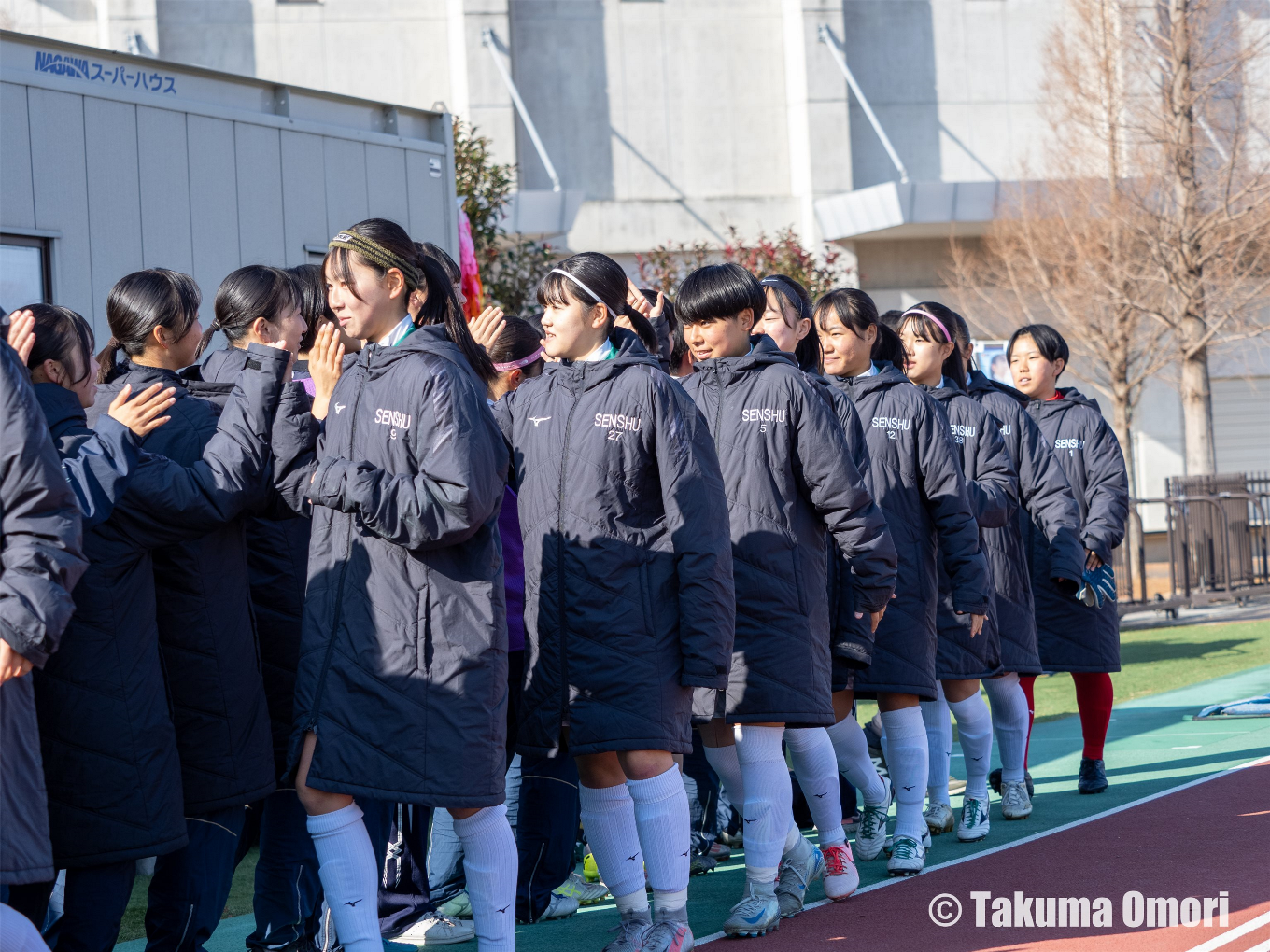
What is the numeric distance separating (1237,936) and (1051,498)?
2886mm

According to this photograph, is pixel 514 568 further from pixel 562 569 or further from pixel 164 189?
pixel 164 189

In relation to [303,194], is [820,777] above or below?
below

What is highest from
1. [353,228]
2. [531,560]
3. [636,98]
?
[636,98]

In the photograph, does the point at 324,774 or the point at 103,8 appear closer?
the point at 324,774

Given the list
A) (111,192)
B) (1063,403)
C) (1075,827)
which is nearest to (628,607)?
(1075,827)

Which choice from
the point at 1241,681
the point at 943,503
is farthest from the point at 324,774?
the point at 1241,681

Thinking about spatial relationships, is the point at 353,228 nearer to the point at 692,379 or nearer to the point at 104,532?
the point at 104,532

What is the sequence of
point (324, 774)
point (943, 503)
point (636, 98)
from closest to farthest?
point (324, 774), point (943, 503), point (636, 98)

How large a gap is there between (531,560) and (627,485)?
0.36 m

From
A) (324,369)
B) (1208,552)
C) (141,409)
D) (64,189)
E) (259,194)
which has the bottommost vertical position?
(1208,552)

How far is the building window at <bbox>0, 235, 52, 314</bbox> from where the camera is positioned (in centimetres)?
677

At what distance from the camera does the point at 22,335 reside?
355 centimetres

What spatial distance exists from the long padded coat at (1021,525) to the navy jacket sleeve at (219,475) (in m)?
3.69

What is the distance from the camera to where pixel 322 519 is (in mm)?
3816
